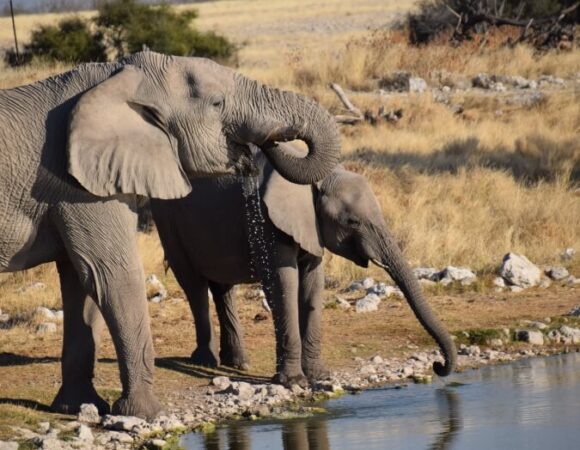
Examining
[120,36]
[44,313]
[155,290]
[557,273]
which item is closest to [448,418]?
[44,313]

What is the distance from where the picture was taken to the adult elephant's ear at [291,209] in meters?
10.9

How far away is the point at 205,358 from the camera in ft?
39.2

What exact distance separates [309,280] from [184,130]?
238 cm

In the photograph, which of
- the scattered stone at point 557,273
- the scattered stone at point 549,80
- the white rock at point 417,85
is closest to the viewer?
the scattered stone at point 557,273

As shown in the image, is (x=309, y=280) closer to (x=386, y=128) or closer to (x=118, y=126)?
(x=118, y=126)

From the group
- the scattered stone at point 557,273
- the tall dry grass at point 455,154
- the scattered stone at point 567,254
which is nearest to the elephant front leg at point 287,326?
the tall dry grass at point 455,154

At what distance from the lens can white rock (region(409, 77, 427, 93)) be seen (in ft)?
87.7

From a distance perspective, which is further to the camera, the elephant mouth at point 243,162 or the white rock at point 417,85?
the white rock at point 417,85

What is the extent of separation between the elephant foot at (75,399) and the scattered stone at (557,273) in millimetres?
7020

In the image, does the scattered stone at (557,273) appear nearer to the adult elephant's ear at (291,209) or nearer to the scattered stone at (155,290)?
the scattered stone at (155,290)

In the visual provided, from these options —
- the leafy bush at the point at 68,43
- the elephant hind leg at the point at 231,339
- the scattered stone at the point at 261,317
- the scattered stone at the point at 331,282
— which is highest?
the leafy bush at the point at 68,43

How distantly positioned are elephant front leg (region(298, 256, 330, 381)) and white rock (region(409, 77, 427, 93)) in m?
15.6

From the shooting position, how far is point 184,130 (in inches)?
366

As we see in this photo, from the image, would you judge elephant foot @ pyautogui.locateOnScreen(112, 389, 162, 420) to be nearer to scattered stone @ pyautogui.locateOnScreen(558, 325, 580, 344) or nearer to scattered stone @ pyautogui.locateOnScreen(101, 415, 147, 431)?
scattered stone @ pyautogui.locateOnScreen(101, 415, 147, 431)
